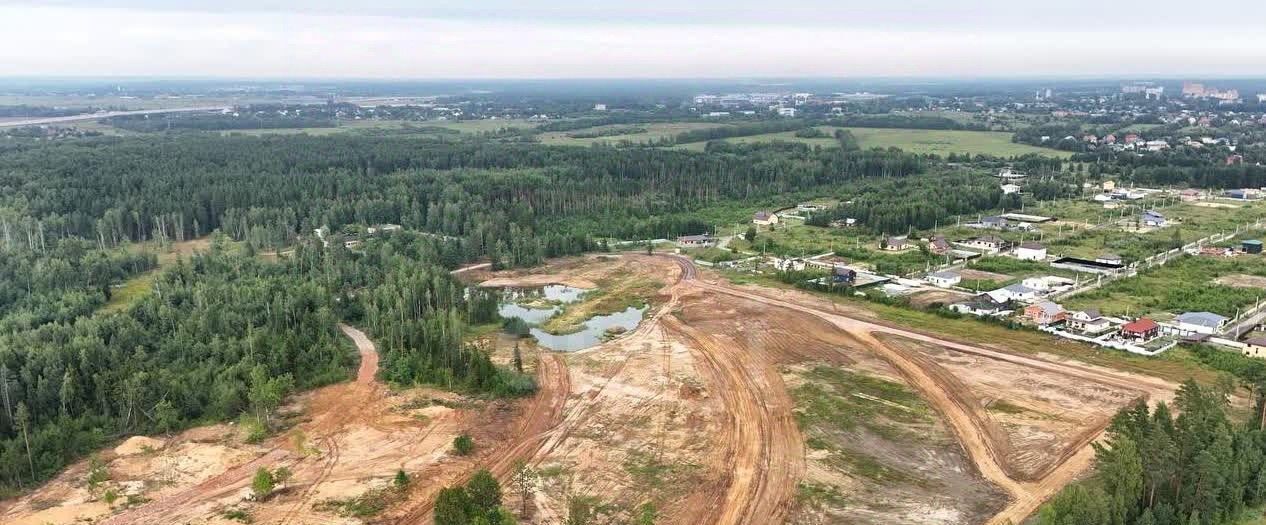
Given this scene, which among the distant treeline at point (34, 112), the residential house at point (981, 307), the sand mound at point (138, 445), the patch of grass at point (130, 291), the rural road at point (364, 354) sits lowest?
the sand mound at point (138, 445)

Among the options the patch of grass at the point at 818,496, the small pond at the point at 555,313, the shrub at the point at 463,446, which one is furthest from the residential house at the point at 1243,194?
the shrub at the point at 463,446

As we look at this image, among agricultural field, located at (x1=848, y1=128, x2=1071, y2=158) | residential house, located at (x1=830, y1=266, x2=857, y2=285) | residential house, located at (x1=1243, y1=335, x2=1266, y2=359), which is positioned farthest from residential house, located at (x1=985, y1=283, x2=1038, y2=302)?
agricultural field, located at (x1=848, y1=128, x2=1071, y2=158)

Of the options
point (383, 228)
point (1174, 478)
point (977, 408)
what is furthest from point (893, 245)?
point (1174, 478)

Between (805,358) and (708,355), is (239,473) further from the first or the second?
(805,358)

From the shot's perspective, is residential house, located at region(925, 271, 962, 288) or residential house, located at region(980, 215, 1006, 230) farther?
residential house, located at region(980, 215, 1006, 230)

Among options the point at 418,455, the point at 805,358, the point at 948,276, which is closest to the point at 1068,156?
the point at 948,276

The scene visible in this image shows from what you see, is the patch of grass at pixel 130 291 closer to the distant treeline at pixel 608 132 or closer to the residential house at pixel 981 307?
the residential house at pixel 981 307

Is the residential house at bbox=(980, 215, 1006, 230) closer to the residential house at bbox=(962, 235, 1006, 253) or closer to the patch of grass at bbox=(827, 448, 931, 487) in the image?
the residential house at bbox=(962, 235, 1006, 253)
